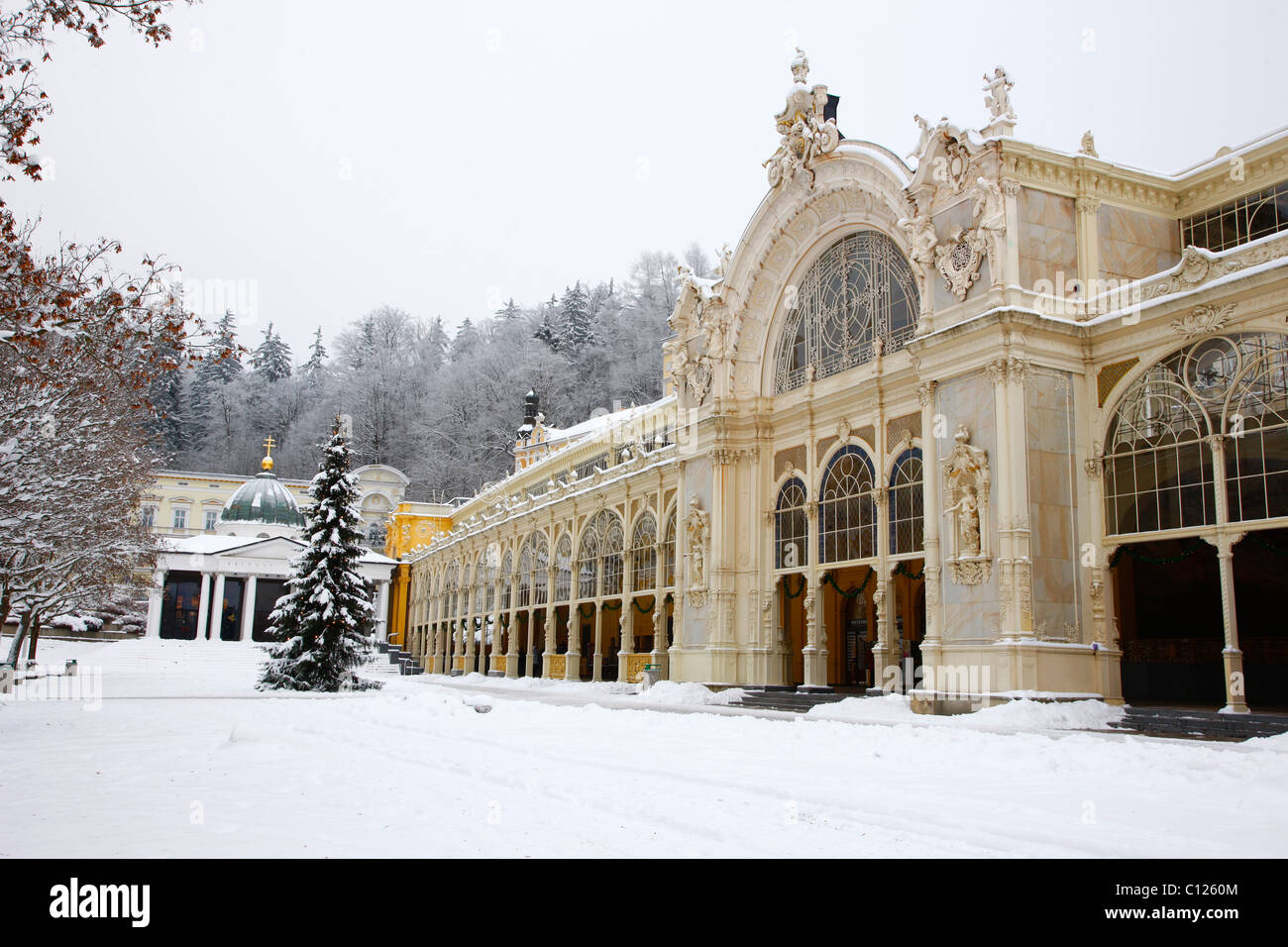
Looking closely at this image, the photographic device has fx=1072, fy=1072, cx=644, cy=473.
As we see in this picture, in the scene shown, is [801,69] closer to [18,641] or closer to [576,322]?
[18,641]

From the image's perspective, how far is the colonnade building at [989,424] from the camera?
60.1 feet

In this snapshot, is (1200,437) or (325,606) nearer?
(1200,437)

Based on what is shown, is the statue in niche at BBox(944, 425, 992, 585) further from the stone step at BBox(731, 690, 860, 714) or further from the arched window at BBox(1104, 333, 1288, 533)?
the stone step at BBox(731, 690, 860, 714)

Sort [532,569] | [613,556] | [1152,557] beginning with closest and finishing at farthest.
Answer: [1152,557], [613,556], [532,569]

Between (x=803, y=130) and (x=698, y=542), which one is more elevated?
(x=803, y=130)

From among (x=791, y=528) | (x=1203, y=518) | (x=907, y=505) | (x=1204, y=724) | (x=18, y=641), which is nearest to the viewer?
(x=1204, y=724)

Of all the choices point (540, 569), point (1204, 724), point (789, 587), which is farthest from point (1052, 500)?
point (540, 569)

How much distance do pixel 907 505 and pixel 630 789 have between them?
49.6 ft

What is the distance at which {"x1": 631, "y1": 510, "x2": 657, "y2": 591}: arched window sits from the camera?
35.6m

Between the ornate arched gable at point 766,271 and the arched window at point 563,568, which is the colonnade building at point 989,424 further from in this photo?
the arched window at point 563,568

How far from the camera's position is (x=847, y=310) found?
1045 inches

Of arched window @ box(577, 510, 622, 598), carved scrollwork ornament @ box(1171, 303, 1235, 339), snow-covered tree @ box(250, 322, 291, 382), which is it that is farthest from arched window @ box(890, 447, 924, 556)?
snow-covered tree @ box(250, 322, 291, 382)

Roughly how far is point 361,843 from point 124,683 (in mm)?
30905

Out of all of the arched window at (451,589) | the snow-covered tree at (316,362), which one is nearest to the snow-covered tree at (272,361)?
the snow-covered tree at (316,362)
